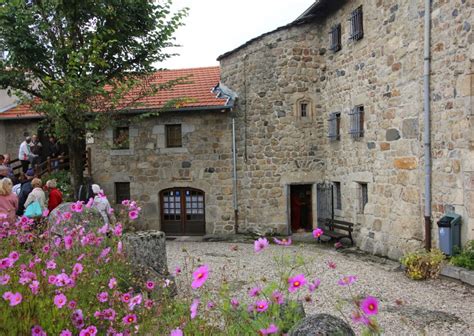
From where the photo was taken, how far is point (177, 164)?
42.4 feet

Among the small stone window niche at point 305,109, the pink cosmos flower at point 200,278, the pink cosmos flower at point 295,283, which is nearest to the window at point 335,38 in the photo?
the small stone window niche at point 305,109

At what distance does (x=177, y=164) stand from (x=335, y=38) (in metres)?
5.50

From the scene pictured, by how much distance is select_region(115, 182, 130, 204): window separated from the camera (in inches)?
527

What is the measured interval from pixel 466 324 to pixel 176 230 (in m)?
9.23

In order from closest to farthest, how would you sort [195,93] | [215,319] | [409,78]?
[215,319], [409,78], [195,93]

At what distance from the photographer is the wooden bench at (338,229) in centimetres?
1077

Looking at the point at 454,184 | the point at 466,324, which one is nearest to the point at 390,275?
the point at 454,184

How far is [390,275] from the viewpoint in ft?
25.2

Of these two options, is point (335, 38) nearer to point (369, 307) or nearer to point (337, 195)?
point (337, 195)

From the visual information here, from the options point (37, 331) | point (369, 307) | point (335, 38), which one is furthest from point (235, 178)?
point (369, 307)

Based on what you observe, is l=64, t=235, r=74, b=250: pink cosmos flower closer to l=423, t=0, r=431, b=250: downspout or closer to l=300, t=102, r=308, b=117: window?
l=423, t=0, r=431, b=250: downspout

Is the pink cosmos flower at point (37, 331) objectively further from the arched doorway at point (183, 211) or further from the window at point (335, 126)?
the arched doorway at point (183, 211)

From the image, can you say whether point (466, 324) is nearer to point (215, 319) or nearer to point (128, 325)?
point (215, 319)

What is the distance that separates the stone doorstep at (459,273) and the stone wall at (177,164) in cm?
668
